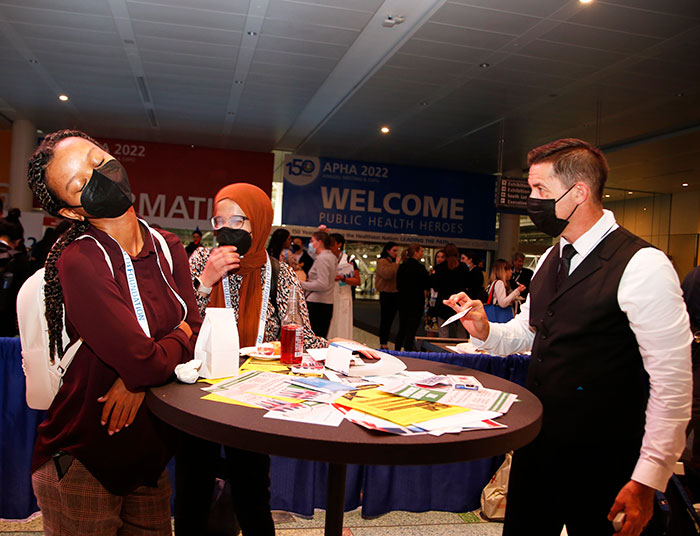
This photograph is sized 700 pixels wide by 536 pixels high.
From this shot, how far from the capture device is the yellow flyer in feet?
3.86

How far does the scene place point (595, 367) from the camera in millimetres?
1489

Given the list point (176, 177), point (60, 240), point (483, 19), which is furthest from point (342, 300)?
point (176, 177)

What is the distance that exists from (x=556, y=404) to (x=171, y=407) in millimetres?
1045

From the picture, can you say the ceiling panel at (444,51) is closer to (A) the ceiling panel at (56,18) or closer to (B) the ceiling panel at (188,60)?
(B) the ceiling panel at (188,60)

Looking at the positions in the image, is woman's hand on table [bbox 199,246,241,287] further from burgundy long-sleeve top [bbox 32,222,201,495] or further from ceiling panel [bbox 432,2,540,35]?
ceiling panel [bbox 432,2,540,35]

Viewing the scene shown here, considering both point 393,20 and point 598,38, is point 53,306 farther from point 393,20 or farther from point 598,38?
point 598,38

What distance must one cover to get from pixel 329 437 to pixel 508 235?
39.6 feet

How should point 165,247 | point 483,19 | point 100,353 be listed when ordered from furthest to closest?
point 483,19
point 165,247
point 100,353

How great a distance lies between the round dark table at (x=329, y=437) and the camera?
1003 mm

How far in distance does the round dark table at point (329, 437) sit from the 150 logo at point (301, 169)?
35.5 ft

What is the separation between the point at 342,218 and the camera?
1197 cm

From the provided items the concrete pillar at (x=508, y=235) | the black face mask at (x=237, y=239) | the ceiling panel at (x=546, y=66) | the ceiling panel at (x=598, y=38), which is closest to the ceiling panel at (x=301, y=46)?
the ceiling panel at (x=546, y=66)

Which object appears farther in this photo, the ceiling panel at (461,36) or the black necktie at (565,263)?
the ceiling panel at (461,36)

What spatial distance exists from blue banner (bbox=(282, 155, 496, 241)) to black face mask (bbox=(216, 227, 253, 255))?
9.59 meters
